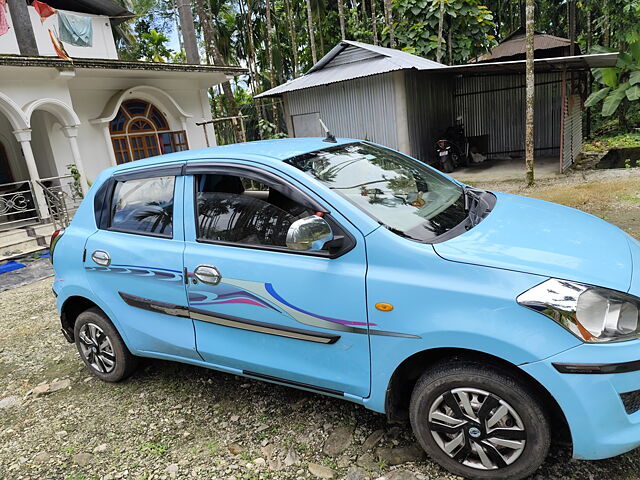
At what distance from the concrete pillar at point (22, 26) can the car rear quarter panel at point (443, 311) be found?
12138 millimetres

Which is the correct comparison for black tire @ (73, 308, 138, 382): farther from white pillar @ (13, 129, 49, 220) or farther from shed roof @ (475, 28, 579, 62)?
shed roof @ (475, 28, 579, 62)

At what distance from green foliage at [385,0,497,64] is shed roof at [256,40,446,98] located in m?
2.50

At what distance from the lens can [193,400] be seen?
3.29m

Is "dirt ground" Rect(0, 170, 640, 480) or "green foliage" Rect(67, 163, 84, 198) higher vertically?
"green foliage" Rect(67, 163, 84, 198)

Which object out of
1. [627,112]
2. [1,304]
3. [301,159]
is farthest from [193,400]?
[627,112]

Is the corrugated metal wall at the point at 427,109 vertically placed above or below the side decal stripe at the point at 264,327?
above

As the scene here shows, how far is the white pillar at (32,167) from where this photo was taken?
9.62 meters

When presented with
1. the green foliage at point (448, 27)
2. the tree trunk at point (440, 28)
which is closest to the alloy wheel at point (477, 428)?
the tree trunk at point (440, 28)

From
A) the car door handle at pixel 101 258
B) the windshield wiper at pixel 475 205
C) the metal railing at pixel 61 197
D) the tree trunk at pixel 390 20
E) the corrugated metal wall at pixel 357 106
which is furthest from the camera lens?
the tree trunk at pixel 390 20

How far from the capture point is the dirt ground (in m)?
2.53

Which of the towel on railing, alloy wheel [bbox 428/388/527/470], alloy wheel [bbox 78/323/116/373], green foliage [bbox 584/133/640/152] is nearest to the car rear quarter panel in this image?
alloy wheel [bbox 428/388/527/470]

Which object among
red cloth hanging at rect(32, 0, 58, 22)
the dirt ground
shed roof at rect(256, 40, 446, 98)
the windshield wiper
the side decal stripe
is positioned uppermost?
red cloth hanging at rect(32, 0, 58, 22)

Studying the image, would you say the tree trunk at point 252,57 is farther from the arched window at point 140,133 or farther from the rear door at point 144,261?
the rear door at point 144,261

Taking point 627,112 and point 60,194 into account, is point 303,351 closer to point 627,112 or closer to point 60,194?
point 60,194
